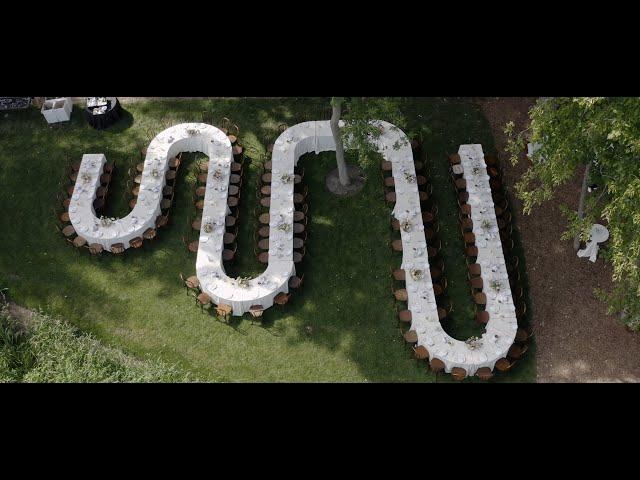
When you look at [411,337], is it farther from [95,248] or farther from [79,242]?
[79,242]

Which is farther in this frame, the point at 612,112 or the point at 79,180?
the point at 79,180

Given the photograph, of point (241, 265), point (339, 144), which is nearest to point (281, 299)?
point (241, 265)

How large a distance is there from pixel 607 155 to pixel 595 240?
238 inches

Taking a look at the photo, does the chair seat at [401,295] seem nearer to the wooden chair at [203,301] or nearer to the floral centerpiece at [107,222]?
the wooden chair at [203,301]

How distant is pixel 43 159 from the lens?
2783 centimetres

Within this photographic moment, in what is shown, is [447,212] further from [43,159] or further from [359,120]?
[43,159]

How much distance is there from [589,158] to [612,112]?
2.27m

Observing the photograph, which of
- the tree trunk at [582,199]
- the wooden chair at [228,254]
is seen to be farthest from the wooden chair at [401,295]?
the tree trunk at [582,199]

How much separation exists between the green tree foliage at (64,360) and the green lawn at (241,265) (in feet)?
1.60

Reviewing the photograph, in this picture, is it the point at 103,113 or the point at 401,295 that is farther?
the point at 103,113

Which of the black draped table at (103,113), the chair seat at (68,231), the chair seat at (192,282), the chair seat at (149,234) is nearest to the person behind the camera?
the chair seat at (192,282)

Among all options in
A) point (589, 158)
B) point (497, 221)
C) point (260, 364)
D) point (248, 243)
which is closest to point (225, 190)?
point (248, 243)

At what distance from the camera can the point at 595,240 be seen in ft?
79.9

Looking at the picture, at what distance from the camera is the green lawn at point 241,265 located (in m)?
23.0
